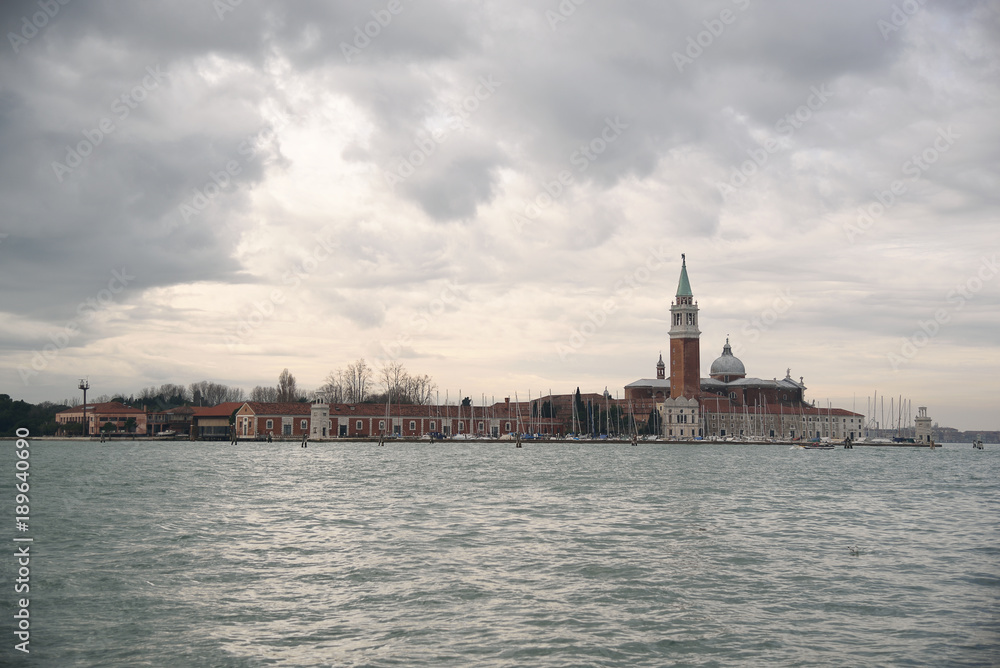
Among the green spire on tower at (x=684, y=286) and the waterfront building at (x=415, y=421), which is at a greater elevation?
the green spire on tower at (x=684, y=286)

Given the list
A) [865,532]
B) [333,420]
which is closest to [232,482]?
[865,532]

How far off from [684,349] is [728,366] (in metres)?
22.4

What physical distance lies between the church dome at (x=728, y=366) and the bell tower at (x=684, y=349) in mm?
18856

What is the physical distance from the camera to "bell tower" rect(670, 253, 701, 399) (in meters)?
133

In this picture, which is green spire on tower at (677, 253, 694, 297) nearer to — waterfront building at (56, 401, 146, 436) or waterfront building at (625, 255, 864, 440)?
waterfront building at (625, 255, 864, 440)

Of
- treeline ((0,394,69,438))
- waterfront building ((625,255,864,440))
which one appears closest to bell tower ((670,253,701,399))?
waterfront building ((625,255,864,440))

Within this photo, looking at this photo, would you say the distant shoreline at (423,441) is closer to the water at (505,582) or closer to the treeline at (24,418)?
the treeline at (24,418)

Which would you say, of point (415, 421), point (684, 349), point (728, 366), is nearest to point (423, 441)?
point (415, 421)

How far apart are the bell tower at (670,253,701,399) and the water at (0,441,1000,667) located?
10240 centimetres

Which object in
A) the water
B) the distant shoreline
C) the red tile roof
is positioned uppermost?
the red tile roof

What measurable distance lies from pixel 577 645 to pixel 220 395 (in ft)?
543

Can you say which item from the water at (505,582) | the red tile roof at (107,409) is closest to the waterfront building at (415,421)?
the red tile roof at (107,409)

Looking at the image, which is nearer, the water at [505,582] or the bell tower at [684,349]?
the water at [505,582]

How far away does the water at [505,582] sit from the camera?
11.4 m
